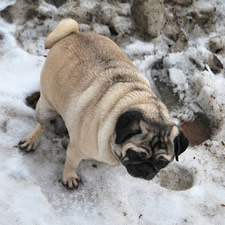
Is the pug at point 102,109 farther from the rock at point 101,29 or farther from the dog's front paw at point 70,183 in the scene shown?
the rock at point 101,29

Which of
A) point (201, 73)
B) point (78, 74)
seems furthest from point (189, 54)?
point (78, 74)

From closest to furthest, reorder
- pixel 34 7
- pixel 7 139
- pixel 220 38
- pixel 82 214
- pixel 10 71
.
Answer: pixel 82 214 → pixel 7 139 → pixel 10 71 → pixel 34 7 → pixel 220 38

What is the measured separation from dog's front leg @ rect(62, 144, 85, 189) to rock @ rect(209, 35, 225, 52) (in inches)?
131

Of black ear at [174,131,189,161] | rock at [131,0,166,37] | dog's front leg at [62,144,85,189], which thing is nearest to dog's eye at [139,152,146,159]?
black ear at [174,131,189,161]

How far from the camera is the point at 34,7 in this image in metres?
4.84

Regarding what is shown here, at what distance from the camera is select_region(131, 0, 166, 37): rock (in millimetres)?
4945

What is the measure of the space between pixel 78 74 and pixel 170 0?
3.43m

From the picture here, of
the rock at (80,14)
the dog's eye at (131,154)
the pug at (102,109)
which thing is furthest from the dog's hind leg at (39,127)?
the rock at (80,14)

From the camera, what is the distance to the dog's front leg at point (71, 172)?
311cm

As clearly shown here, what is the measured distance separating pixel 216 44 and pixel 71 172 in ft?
11.3

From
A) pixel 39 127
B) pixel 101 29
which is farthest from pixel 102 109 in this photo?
pixel 101 29

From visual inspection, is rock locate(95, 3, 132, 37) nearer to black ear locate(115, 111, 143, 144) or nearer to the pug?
the pug

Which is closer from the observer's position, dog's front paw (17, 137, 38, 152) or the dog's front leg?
the dog's front leg

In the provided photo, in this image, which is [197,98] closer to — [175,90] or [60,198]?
[175,90]
